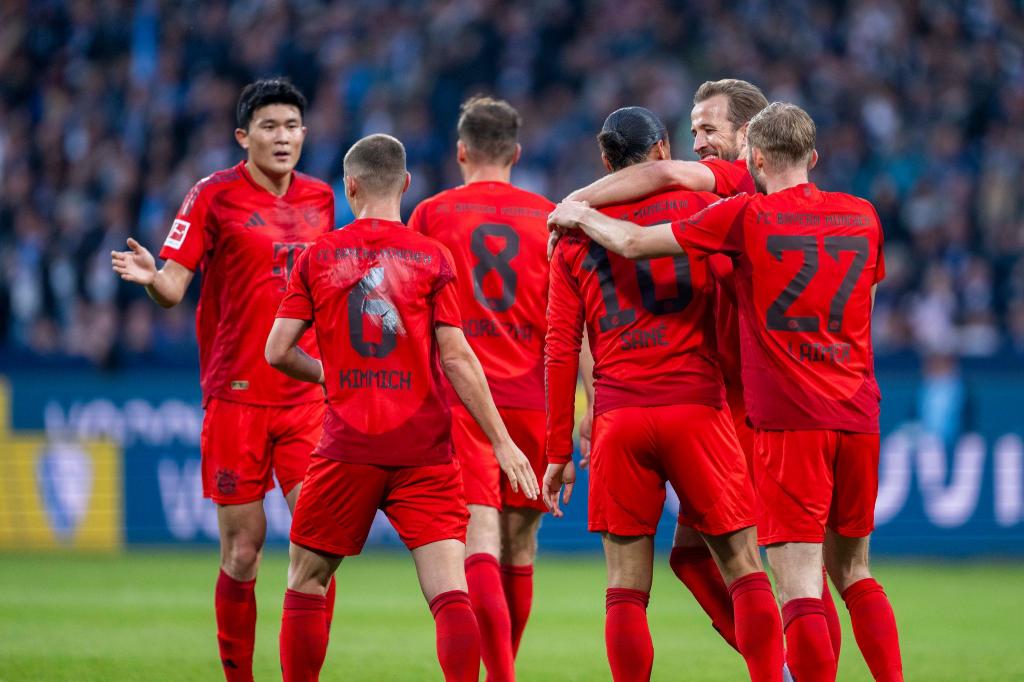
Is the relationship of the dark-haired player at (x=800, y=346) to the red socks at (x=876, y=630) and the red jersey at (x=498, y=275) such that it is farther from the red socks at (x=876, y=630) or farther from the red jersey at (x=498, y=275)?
the red jersey at (x=498, y=275)

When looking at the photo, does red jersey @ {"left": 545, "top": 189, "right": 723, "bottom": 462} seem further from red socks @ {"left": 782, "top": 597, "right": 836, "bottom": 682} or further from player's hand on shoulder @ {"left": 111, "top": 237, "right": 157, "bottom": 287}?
player's hand on shoulder @ {"left": 111, "top": 237, "right": 157, "bottom": 287}

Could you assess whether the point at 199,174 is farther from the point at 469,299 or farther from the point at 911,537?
the point at 469,299

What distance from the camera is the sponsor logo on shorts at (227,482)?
22.9 feet

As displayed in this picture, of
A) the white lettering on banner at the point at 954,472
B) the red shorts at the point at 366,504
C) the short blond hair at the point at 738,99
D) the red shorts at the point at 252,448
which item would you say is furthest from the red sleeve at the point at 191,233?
the white lettering on banner at the point at 954,472

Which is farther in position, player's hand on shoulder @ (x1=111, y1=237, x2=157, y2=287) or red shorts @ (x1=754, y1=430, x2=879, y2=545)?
player's hand on shoulder @ (x1=111, y1=237, x2=157, y2=287)

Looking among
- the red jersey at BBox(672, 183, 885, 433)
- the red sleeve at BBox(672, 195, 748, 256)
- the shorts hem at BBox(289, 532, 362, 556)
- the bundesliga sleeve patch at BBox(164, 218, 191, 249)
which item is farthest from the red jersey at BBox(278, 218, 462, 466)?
the bundesliga sleeve patch at BBox(164, 218, 191, 249)

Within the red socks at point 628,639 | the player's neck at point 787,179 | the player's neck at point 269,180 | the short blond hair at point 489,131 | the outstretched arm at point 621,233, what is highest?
the short blond hair at point 489,131

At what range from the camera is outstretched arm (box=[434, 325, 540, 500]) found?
5742mm

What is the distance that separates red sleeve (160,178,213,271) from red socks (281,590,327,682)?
2.02 m

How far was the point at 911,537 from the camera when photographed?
44.5 ft

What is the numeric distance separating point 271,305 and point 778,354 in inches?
105

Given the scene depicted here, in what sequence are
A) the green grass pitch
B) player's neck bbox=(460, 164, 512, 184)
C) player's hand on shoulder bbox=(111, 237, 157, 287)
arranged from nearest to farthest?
player's hand on shoulder bbox=(111, 237, 157, 287) < player's neck bbox=(460, 164, 512, 184) < the green grass pitch

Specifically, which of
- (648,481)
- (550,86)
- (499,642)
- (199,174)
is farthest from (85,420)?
(648,481)

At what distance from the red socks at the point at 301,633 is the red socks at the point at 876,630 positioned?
2152mm
